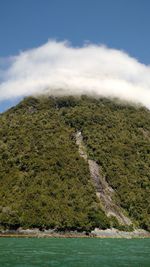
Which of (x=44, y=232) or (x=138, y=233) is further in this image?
(x=138, y=233)

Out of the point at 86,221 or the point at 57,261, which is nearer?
the point at 57,261

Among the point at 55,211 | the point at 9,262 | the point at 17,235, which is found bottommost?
the point at 9,262

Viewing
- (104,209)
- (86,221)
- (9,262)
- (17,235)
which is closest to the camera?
(9,262)

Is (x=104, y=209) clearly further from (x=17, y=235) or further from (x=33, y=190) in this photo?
(x=17, y=235)

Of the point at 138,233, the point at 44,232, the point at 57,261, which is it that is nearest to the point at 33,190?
the point at 44,232

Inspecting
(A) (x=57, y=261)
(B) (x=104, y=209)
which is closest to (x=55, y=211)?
(B) (x=104, y=209)

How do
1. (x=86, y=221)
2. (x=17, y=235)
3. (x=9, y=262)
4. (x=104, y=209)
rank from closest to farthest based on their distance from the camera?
(x=9, y=262) → (x=17, y=235) → (x=86, y=221) → (x=104, y=209)

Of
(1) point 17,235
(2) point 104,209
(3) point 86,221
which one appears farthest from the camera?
(2) point 104,209

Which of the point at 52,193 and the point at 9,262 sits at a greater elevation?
the point at 52,193

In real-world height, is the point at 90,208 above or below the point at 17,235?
above

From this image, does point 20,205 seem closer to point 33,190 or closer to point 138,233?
point 33,190
